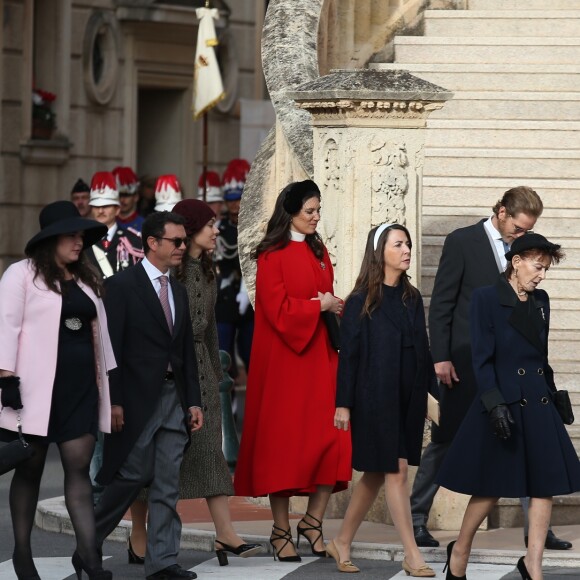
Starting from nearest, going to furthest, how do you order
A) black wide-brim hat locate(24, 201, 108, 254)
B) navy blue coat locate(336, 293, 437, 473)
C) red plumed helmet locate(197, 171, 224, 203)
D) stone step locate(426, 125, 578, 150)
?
1. black wide-brim hat locate(24, 201, 108, 254)
2. navy blue coat locate(336, 293, 437, 473)
3. stone step locate(426, 125, 578, 150)
4. red plumed helmet locate(197, 171, 224, 203)

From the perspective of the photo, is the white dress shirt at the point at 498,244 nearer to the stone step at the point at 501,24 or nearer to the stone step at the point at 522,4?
the stone step at the point at 501,24

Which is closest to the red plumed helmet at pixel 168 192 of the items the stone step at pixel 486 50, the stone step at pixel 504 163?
the stone step at pixel 486 50

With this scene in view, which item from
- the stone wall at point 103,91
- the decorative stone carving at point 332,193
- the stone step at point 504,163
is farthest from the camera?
the stone wall at point 103,91

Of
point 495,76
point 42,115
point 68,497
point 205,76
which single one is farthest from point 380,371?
point 42,115

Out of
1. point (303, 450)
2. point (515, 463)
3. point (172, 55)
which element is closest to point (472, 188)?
point (303, 450)

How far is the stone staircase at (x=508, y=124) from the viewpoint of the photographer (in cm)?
1563

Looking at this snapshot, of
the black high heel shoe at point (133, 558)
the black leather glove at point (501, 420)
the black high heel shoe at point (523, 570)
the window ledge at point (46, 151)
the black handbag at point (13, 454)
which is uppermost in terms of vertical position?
the window ledge at point (46, 151)

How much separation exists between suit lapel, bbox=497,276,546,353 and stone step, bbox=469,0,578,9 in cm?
779

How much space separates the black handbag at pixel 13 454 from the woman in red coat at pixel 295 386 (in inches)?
67.2

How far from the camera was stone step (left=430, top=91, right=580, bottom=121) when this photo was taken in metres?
17.2

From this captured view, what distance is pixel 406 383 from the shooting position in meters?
12.1

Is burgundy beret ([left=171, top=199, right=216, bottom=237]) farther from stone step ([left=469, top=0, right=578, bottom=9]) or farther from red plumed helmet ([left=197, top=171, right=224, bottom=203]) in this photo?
red plumed helmet ([left=197, top=171, right=224, bottom=203])

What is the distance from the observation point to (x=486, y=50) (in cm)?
1800

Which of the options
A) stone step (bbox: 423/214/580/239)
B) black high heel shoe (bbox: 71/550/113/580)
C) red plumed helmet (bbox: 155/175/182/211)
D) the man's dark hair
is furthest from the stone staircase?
black high heel shoe (bbox: 71/550/113/580)
